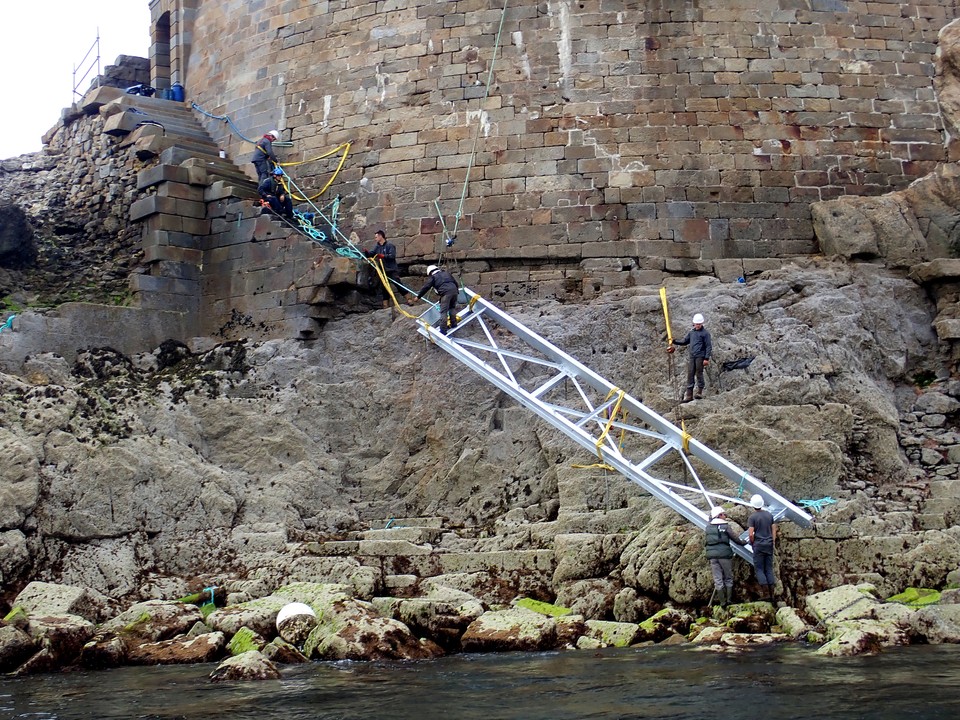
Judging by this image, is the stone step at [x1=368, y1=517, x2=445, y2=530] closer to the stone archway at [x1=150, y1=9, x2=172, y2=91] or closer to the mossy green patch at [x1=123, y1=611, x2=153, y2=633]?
the mossy green patch at [x1=123, y1=611, x2=153, y2=633]

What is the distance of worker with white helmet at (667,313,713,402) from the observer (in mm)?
14344

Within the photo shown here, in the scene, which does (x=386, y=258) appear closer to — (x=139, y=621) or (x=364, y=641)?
(x=139, y=621)

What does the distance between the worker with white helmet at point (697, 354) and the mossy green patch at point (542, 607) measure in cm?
299

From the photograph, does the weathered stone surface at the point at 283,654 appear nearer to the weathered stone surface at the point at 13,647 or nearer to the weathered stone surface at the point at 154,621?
the weathered stone surface at the point at 154,621

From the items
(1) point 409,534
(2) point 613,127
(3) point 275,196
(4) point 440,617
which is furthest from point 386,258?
(4) point 440,617

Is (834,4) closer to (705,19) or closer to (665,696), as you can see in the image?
(705,19)

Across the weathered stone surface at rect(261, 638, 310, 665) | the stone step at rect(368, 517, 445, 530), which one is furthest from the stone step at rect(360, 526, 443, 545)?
the weathered stone surface at rect(261, 638, 310, 665)

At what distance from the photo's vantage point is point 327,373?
16000mm

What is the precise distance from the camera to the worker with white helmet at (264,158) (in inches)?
677

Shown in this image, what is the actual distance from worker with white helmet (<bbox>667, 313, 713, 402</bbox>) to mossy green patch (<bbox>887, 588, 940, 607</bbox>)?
3362 millimetres

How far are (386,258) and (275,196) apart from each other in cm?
185

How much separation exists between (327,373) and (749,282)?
4.97 m

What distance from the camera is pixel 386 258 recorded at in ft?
53.3

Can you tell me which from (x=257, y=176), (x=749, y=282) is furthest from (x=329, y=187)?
(x=749, y=282)
